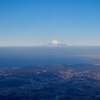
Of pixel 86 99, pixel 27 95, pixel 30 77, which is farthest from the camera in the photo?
pixel 30 77

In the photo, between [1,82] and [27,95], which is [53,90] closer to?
[27,95]

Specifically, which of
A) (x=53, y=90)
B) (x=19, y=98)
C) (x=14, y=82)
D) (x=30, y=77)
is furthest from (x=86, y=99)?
(x=30, y=77)

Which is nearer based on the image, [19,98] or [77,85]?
[19,98]

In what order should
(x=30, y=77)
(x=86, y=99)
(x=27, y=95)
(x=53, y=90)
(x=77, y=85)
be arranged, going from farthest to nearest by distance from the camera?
(x=30, y=77) → (x=77, y=85) → (x=53, y=90) → (x=27, y=95) → (x=86, y=99)

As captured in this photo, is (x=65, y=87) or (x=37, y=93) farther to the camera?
(x=65, y=87)

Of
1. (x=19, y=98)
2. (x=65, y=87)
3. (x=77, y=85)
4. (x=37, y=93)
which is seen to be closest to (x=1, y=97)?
(x=19, y=98)

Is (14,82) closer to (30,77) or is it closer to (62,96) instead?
(30,77)

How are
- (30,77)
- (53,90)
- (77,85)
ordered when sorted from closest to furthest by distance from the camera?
(53,90), (77,85), (30,77)

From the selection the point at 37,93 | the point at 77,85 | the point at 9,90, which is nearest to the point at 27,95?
the point at 37,93
